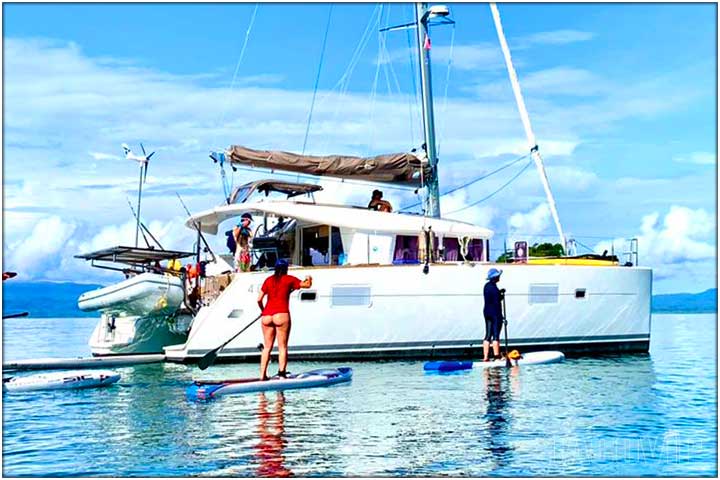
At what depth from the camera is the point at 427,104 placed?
26.1m

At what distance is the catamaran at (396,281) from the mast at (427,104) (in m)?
0.03

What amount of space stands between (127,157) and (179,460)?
53.8 feet

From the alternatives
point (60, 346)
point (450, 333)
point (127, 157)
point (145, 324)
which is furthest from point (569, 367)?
point (60, 346)

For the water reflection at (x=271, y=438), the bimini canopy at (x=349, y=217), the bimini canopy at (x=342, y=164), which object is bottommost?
the water reflection at (x=271, y=438)

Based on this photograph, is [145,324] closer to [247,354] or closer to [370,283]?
[247,354]

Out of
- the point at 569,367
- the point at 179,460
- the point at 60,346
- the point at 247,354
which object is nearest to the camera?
the point at 179,460

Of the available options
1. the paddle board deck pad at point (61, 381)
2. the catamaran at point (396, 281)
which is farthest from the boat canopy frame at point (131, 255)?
the paddle board deck pad at point (61, 381)

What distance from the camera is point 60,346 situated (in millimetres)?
34312

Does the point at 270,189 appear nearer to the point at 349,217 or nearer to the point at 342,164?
the point at 342,164

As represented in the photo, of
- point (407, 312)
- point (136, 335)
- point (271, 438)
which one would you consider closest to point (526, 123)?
point (407, 312)

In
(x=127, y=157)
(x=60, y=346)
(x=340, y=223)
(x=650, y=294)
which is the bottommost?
(x=60, y=346)

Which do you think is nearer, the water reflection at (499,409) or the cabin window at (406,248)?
the water reflection at (499,409)

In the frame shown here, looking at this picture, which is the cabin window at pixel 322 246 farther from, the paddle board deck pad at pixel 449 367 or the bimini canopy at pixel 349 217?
the paddle board deck pad at pixel 449 367

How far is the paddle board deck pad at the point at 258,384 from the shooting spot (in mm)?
15258
